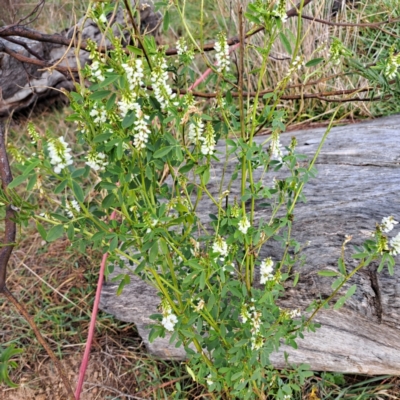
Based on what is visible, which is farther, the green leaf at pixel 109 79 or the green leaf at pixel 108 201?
the green leaf at pixel 108 201

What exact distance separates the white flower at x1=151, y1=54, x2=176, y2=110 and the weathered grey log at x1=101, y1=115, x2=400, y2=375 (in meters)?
0.80

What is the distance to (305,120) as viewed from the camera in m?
2.70

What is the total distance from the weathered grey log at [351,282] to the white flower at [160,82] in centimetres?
80

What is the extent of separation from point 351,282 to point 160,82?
86cm

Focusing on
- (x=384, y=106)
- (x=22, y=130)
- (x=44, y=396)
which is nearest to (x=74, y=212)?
(x=44, y=396)

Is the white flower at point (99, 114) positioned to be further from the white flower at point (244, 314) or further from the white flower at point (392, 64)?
the white flower at point (392, 64)

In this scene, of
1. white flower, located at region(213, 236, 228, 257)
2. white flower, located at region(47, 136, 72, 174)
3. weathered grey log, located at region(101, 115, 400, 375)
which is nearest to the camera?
white flower, located at region(47, 136, 72, 174)

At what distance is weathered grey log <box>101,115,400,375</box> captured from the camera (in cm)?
141

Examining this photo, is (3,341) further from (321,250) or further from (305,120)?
(305,120)

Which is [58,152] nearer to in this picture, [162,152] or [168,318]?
[162,152]

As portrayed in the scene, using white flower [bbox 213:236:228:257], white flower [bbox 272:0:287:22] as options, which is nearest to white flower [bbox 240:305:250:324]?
white flower [bbox 213:236:228:257]

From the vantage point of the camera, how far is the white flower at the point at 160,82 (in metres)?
0.94

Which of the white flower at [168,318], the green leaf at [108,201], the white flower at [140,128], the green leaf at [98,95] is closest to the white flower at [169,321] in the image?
the white flower at [168,318]

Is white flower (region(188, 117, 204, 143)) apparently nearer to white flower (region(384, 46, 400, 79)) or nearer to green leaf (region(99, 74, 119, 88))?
green leaf (region(99, 74, 119, 88))
